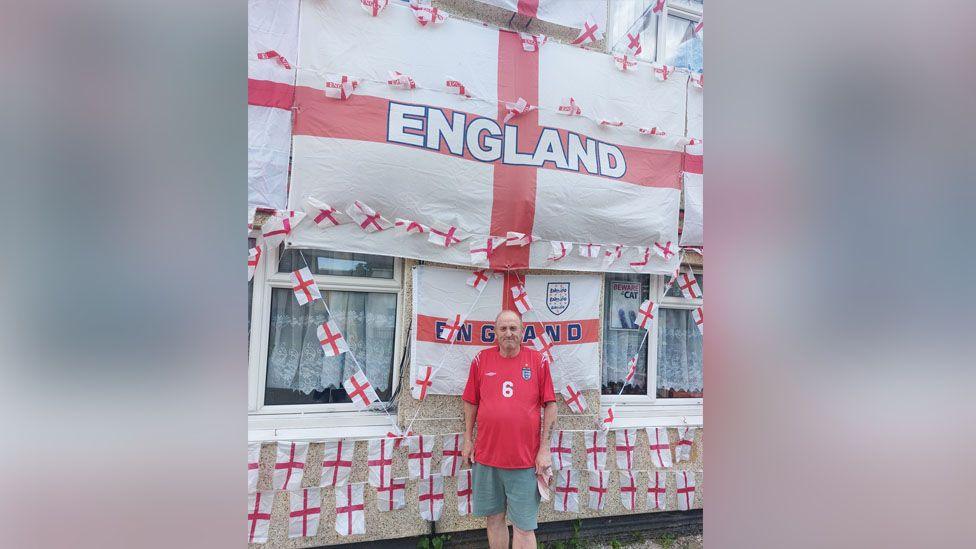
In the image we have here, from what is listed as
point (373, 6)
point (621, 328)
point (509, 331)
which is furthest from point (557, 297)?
point (373, 6)

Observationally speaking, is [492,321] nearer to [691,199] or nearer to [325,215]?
[325,215]

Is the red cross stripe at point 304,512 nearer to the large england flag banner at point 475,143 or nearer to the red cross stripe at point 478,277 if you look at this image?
the large england flag banner at point 475,143

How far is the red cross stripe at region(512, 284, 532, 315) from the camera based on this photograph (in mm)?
3305

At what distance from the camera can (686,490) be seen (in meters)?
3.78

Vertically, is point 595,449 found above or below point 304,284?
below

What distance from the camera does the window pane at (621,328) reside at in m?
3.81

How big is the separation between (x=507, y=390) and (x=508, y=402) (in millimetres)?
75

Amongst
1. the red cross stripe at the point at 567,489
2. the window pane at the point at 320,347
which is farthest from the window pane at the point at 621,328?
the window pane at the point at 320,347

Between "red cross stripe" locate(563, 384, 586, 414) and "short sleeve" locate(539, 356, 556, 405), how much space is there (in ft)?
1.74

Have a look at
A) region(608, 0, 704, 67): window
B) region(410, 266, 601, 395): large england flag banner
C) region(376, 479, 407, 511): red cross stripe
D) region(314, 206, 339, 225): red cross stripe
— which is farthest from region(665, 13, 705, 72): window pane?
region(376, 479, 407, 511): red cross stripe

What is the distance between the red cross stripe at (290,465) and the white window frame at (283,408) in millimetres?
70
